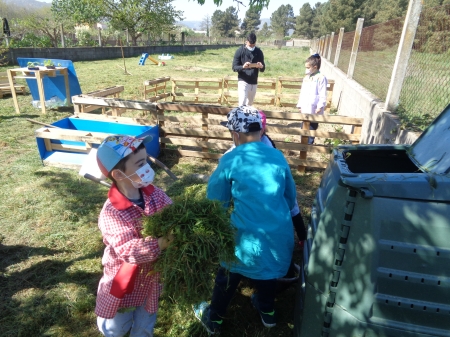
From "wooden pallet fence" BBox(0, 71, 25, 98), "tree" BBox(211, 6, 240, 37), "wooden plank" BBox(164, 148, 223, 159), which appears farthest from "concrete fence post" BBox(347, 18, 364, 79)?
"tree" BBox(211, 6, 240, 37)

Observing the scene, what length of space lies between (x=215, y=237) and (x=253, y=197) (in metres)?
0.44

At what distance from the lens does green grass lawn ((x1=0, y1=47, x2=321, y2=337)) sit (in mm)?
2842

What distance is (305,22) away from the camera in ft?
328

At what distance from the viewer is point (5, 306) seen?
3.04 meters

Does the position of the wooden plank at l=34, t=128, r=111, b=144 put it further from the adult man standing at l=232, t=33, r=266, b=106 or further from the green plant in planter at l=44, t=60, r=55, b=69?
the green plant in planter at l=44, t=60, r=55, b=69

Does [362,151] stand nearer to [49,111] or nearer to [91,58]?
[49,111]

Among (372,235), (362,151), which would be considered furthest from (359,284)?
(362,151)

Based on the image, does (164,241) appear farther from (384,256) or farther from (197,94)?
(197,94)

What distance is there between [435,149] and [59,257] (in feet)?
11.9

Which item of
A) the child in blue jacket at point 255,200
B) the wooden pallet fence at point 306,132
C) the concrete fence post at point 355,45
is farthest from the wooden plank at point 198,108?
the concrete fence post at point 355,45

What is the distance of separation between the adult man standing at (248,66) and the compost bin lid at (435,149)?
6.17 meters

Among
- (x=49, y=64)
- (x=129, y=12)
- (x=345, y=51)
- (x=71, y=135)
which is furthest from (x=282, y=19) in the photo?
(x=71, y=135)

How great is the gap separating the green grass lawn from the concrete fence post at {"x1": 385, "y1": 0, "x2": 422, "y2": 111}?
5.47ft

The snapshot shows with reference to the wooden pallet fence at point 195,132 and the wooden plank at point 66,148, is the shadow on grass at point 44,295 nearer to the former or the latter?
the wooden plank at point 66,148
